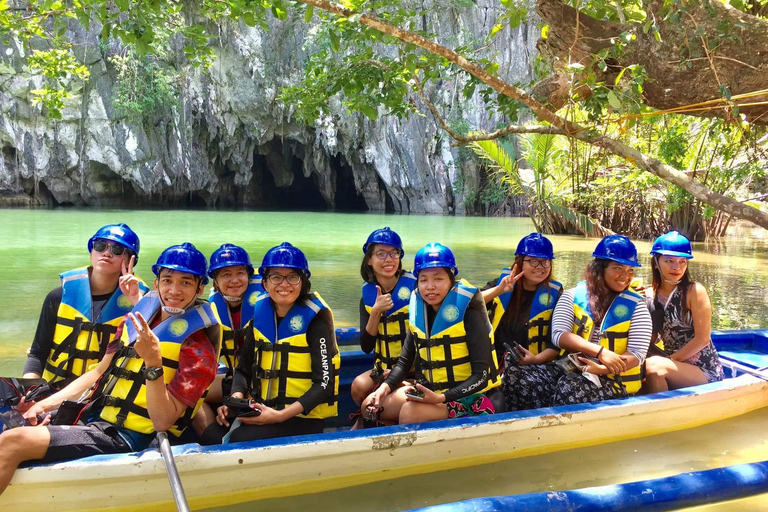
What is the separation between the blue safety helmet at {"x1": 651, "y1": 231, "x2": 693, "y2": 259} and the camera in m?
3.57

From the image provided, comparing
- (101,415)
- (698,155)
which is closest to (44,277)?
(101,415)

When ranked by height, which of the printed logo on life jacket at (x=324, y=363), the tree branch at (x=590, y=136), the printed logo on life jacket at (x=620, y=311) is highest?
the tree branch at (x=590, y=136)

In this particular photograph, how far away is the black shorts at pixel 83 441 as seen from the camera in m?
2.43

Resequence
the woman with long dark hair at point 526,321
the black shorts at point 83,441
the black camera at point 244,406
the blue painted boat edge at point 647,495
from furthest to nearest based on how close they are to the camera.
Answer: the woman with long dark hair at point 526,321 < the black camera at point 244,406 < the black shorts at point 83,441 < the blue painted boat edge at point 647,495

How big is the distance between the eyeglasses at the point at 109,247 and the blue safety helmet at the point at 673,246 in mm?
2913

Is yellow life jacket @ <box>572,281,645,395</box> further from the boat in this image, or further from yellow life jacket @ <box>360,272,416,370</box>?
yellow life jacket @ <box>360,272,416,370</box>

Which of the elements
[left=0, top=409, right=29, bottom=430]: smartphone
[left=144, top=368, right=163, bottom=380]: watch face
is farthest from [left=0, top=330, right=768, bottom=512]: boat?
[left=144, top=368, right=163, bottom=380]: watch face

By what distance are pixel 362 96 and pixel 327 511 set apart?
13.0ft

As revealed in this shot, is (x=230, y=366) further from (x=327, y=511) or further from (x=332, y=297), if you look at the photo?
(x=332, y=297)

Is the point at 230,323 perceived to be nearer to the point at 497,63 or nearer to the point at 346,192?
the point at 497,63

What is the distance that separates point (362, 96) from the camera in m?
5.70

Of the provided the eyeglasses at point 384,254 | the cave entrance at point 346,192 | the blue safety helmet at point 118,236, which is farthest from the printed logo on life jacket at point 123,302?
the cave entrance at point 346,192

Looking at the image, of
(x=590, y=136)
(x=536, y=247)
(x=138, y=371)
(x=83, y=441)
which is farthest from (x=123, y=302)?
(x=590, y=136)

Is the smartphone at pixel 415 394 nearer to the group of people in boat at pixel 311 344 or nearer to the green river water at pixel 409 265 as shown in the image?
the group of people in boat at pixel 311 344
